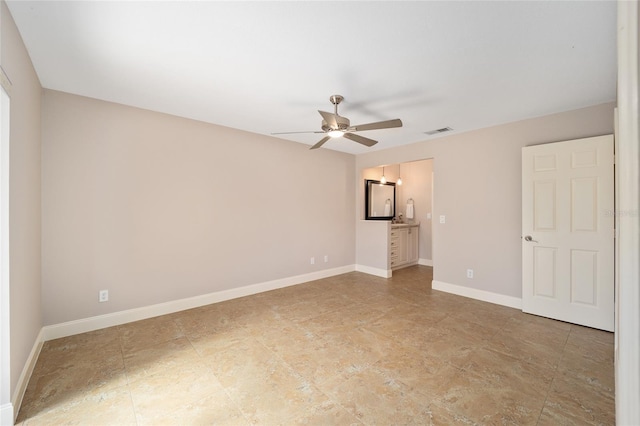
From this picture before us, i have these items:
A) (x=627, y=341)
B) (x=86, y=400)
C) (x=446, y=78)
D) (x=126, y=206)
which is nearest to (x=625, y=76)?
(x=627, y=341)

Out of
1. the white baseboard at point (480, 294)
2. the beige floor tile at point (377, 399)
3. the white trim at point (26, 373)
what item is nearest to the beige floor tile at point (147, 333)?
the white trim at point (26, 373)

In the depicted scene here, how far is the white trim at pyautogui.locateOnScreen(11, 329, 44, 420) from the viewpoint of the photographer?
1.79m

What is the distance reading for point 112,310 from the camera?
3006 mm

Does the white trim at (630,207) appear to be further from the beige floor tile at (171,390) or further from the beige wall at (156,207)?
the beige wall at (156,207)

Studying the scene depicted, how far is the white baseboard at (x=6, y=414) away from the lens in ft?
5.33

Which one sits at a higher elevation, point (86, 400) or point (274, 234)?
point (274, 234)

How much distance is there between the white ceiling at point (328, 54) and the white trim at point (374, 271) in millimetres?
2978

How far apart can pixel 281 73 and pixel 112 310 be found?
3.04 metres

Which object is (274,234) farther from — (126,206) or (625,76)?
(625,76)

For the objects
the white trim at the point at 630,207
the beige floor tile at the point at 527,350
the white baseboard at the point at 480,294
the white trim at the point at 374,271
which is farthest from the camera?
the white trim at the point at 374,271

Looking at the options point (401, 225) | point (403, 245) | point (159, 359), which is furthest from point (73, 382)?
point (403, 245)

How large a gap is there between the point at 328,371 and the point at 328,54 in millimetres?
2489

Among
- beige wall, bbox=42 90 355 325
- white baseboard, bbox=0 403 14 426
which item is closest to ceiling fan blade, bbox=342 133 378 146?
beige wall, bbox=42 90 355 325

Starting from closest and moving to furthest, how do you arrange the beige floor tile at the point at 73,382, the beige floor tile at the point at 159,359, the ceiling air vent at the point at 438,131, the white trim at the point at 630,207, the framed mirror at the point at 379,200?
the white trim at the point at 630,207
the beige floor tile at the point at 73,382
the beige floor tile at the point at 159,359
the ceiling air vent at the point at 438,131
the framed mirror at the point at 379,200
